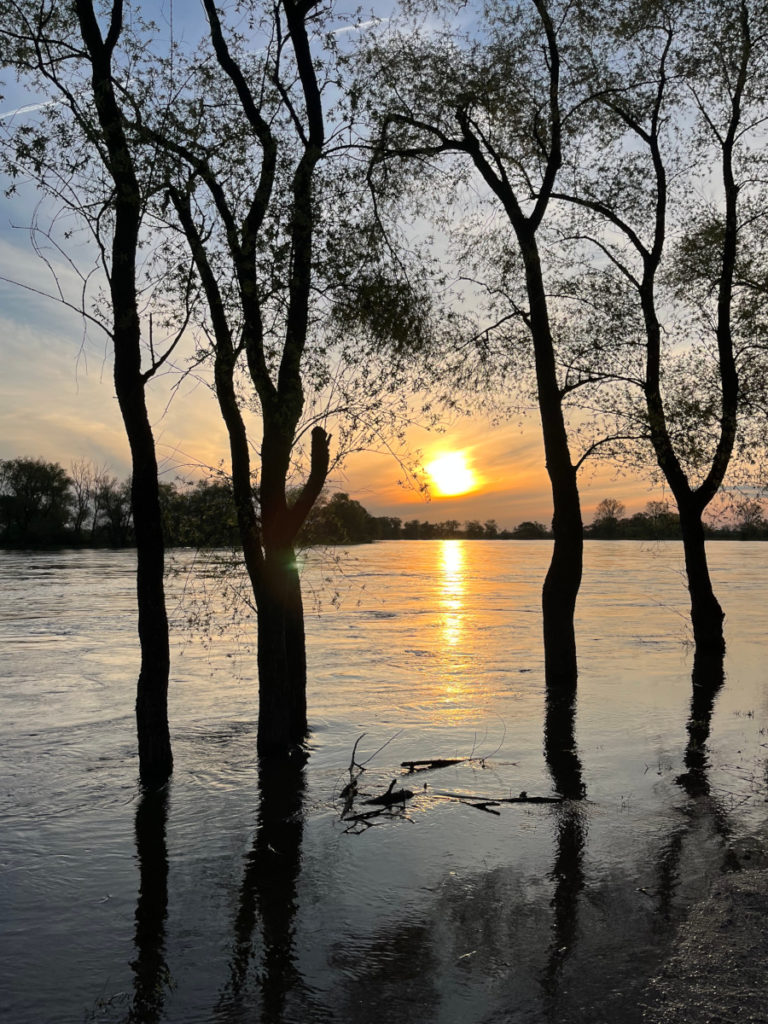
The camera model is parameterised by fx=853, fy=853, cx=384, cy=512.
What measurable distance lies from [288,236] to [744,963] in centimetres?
1189

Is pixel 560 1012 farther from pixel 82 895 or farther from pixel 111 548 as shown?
pixel 111 548

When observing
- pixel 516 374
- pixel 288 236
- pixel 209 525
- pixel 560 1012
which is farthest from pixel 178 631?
pixel 560 1012

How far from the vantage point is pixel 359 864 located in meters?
10.9

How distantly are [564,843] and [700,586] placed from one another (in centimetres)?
1715

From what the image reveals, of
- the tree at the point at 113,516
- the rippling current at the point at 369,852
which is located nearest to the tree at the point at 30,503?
the tree at the point at 113,516

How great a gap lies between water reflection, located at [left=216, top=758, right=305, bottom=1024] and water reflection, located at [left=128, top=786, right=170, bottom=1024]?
2.09 ft

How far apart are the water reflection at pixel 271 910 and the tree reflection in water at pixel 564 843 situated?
236 centimetres

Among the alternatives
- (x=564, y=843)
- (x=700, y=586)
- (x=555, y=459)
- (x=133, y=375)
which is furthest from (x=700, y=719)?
(x=133, y=375)

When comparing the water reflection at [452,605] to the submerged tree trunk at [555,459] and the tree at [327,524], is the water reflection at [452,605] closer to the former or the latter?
the submerged tree trunk at [555,459]

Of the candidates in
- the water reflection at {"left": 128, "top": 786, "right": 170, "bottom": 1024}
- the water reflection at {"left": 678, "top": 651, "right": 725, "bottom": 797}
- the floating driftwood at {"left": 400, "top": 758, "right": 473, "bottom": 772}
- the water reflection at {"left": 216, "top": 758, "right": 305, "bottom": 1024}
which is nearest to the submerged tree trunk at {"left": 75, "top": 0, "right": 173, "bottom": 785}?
the water reflection at {"left": 128, "top": 786, "right": 170, "bottom": 1024}

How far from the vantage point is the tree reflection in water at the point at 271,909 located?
7438 millimetres

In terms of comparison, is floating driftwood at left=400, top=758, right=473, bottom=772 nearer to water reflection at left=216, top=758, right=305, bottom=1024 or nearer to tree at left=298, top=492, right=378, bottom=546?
water reflection at left=216, top=758, right=305, bottom=1024

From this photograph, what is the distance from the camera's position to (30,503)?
16150 cm

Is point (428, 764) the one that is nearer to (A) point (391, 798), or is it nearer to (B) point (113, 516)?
(A) point (391, 798)
